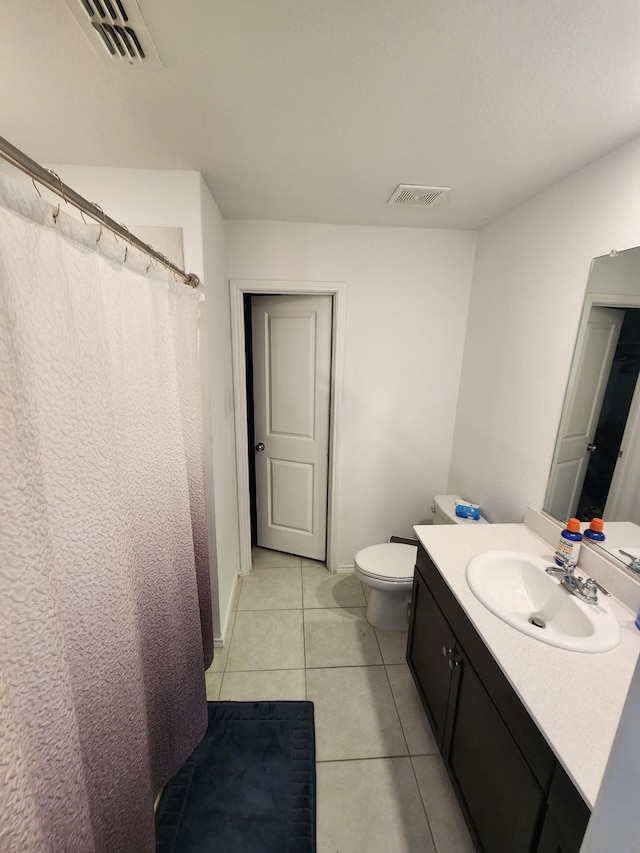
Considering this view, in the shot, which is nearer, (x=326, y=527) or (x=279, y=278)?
(x=279, y=278)

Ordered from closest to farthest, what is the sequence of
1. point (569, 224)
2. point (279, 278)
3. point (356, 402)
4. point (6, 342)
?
point (6, 342), point (569, 224), point (279, 278), point (356, 402)

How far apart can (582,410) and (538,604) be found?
0.76 m

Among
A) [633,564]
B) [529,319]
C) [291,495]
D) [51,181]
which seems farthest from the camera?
[291,495]

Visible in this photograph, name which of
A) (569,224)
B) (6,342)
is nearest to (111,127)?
(6,342)

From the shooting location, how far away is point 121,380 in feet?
2.76

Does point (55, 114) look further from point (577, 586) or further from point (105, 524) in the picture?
point (577, 586)

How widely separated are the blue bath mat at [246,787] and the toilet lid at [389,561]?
698 millimetres

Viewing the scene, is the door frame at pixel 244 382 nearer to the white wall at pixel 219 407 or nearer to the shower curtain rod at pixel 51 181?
the white wall at pixel 219 407

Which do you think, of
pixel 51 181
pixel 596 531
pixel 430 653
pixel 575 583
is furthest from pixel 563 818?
pixel 51 181

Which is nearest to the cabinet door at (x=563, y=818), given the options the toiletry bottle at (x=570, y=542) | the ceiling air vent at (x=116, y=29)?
Result: the toiletry bottle at (x=570, y=542)

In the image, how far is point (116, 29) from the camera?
80 cm

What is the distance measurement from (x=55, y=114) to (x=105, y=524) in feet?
4.39

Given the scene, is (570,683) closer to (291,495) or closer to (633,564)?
(633,564)

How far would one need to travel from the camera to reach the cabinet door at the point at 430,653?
129cm
